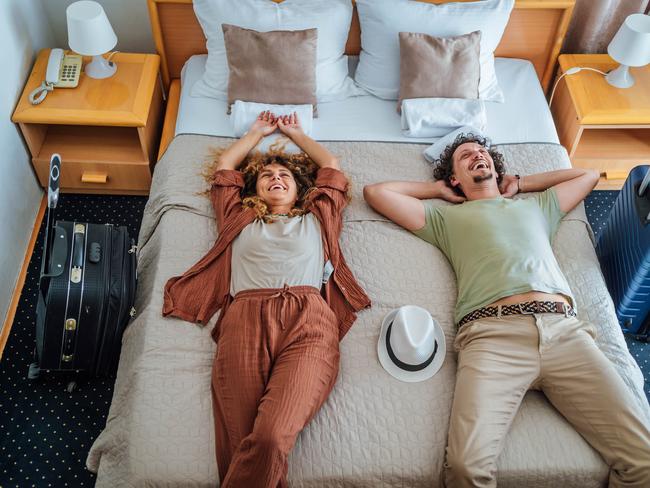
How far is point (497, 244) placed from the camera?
7.41 feet

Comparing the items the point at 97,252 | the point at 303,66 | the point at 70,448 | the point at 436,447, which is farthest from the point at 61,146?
the point at 436,447

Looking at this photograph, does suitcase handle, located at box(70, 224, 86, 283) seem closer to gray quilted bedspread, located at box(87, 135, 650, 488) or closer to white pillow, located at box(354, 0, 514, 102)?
gray quilted bedspread, located at box(87, 135, 650, 488)

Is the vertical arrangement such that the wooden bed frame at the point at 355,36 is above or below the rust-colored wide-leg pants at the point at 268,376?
above

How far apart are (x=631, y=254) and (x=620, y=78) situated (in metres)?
0.95

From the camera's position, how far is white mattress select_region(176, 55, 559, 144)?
2.84 m

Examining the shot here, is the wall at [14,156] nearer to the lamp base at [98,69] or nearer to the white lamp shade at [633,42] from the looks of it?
the lamp base at [98,69]

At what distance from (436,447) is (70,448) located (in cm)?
129

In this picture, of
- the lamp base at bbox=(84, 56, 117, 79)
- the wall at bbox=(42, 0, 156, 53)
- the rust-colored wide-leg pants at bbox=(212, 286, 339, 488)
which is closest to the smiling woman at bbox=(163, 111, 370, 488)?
the rust-colored wide-leg pants at bbox=(212, 286, 339, 488)

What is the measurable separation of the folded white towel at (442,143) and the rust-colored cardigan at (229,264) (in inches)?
16.8

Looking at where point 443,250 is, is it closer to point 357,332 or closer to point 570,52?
point 357,332

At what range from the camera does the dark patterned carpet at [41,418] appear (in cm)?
230

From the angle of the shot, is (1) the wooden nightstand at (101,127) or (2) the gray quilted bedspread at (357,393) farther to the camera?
(1) the wooden nightstand at (101,127)

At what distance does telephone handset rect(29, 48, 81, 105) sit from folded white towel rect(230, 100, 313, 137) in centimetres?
73

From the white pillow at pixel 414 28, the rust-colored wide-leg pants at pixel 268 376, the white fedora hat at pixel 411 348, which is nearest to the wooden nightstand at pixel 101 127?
the white pillow at pixel 414 28
